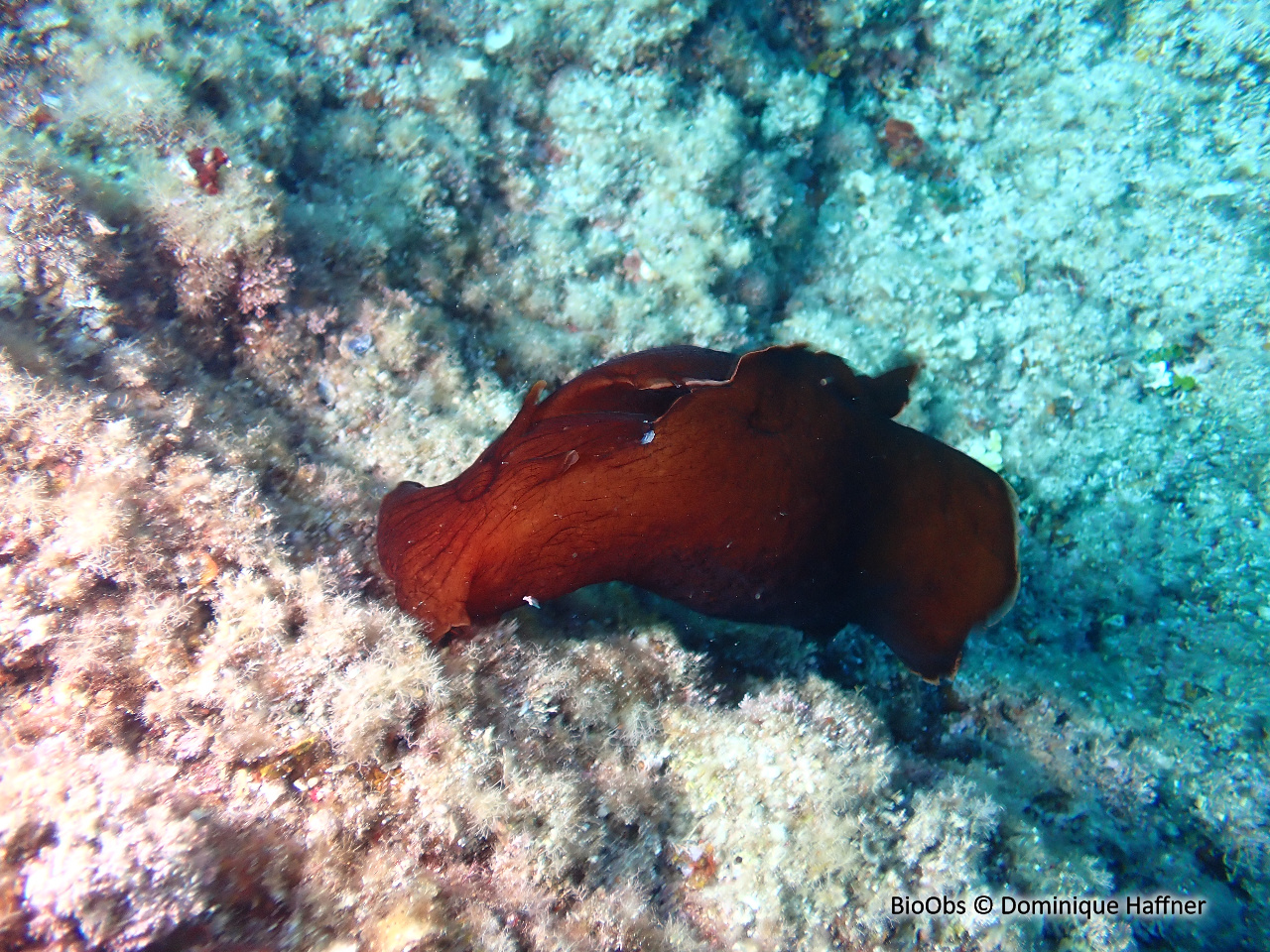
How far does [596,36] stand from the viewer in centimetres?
416

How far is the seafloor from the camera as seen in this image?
231 centimetres

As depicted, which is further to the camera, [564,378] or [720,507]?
[564,378]

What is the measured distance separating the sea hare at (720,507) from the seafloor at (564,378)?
0.34 meters

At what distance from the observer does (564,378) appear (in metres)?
3.97

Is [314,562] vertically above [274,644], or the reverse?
[314,562]

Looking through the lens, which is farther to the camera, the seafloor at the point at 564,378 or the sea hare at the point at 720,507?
the sea hare at the point at 720,507

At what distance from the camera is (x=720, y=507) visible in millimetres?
2650

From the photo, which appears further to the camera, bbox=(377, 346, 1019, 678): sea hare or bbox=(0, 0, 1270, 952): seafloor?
bbox=(377, 346, 1019, 678): sea hare

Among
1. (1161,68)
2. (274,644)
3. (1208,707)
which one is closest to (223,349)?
(274,644)

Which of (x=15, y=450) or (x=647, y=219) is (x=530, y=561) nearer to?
(x=15, y=450)

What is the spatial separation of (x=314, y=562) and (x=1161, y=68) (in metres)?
6.90

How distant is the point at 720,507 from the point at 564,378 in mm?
1728

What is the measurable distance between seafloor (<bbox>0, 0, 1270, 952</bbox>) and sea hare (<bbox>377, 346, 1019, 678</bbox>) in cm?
34

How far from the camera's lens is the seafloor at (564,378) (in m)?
2.31
